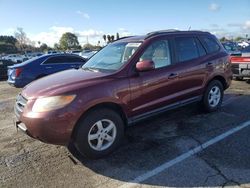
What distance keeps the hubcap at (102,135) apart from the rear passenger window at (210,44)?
9.90 feet

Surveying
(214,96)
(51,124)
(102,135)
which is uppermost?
(51,124)

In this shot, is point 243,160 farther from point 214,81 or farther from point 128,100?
point 214,81

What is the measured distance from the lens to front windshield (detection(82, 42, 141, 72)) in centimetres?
473

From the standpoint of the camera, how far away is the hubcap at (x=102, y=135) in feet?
13.5

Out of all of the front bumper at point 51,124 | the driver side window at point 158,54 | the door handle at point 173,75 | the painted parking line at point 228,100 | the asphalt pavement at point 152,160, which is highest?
the driver side window at point 158,54

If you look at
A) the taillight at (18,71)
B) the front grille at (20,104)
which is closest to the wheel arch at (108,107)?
the front grille at (20,104)

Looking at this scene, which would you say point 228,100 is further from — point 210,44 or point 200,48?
point 200,48

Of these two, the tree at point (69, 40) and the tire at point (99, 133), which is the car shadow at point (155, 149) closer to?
the tire at point (99, 133)

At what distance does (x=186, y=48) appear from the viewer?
5574 mm

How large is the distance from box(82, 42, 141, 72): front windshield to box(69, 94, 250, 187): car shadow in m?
1.30

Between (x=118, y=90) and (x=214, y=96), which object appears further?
(x=214, y=96)

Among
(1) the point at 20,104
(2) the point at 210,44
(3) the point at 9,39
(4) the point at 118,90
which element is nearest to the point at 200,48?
(2) the point at 210,44

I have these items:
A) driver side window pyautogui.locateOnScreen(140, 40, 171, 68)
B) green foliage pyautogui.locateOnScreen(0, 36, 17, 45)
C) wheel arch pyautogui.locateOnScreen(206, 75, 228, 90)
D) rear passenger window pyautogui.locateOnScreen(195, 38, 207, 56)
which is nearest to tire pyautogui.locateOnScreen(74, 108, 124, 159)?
driver side window pyautogui.locateOnScreen(140, 40, 171, 68)

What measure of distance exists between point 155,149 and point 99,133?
94cm
